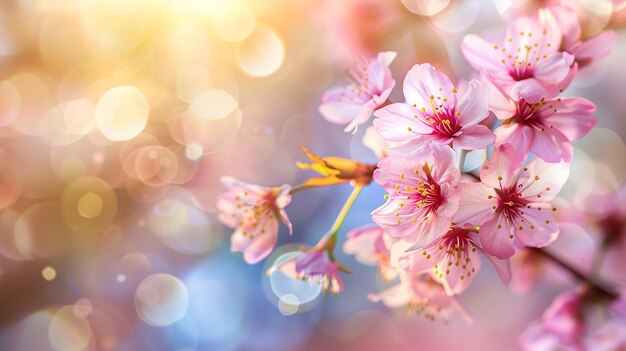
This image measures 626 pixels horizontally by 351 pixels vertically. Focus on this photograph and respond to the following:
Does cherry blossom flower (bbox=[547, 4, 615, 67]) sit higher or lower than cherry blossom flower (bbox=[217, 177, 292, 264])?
Answer: higher

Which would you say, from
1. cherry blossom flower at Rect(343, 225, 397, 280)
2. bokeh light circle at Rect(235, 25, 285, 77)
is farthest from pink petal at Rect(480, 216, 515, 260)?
bokeh light circle at Rect(235, 25, 285, 77)

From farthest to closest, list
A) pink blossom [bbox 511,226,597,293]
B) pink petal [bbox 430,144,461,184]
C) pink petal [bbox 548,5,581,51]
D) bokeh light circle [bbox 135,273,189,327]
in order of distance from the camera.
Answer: bokeh light circle [bbox 135,273,189,327] → pink blossom [bbox 511,226,597,293] → pink petal [bbox 548,5,581,51] → pink petal [bbox 430,144,461,184]

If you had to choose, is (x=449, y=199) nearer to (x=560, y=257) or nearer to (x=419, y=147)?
(x=419, y=147)

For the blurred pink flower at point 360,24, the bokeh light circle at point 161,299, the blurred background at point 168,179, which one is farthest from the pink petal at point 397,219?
the bokeh light circle at point 161,299

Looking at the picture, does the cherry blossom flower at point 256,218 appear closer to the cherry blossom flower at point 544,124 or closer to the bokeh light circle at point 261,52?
the cherry blossom flower at point 544,124

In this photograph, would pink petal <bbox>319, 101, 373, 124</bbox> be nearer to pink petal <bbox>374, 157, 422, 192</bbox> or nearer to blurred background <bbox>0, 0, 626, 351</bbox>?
pink petal <bbox>374, 157, 422, 192</bbox>

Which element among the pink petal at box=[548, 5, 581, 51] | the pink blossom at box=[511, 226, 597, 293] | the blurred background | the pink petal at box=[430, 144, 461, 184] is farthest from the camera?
the blurred background

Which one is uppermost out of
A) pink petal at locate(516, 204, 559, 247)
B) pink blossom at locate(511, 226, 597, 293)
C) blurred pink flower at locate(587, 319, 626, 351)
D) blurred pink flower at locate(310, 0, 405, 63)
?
pink petal at locate(516, 204, 559, 247)

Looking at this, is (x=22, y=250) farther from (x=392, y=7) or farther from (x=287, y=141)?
(x=392, y=7)

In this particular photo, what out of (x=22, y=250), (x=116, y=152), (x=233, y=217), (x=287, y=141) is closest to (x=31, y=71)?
(x=116, y=152)
